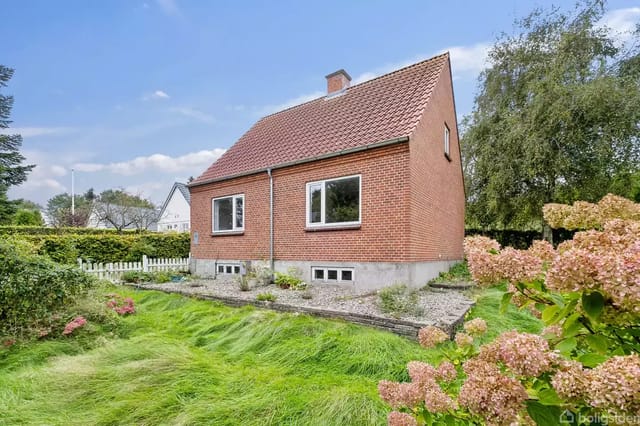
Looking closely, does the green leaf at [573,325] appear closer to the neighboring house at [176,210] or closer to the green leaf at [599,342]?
the green leaf at [599,342]

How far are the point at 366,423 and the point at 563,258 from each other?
2297mm

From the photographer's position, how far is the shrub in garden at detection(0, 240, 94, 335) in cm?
491

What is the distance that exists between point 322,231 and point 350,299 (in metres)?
2.45

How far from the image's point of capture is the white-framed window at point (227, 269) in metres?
11.2

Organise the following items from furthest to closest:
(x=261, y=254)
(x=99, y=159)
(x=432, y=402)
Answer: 1. (x=99, y=159)
2. (x=261, y=254)
3. (x=432, y=402)

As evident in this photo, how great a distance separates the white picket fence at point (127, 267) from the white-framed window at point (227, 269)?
2.36m

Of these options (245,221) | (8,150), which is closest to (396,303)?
(245,221)

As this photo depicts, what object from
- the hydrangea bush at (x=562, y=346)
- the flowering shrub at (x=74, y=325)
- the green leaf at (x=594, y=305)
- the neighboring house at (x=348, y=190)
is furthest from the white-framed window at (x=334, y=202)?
the green leaf at (x=594, y=305)

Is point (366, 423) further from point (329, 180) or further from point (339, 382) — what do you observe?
point (329, 180)

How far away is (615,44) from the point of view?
14984mm

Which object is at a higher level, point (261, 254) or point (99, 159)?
point (99, 159)

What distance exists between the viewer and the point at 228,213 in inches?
458

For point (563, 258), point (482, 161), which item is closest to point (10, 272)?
point (563, 258)

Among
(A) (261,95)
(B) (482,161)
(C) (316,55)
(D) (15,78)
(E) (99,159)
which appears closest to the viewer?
(C) (316,55)
